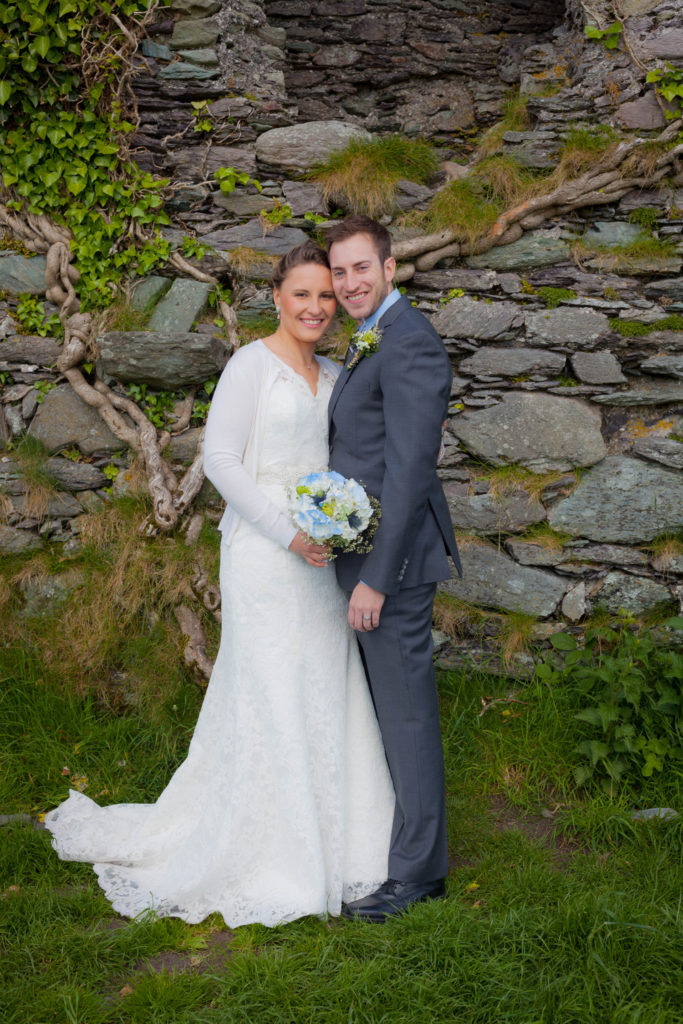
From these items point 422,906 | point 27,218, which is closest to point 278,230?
point 27,218

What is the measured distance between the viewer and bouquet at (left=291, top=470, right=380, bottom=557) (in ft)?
9.30

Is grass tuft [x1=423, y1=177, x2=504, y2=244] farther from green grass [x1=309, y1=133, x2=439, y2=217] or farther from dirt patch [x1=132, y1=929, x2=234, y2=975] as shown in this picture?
dirt patch [x1=132, y1=929, x2=234, y2=975]

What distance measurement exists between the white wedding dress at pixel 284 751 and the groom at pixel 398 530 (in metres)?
0.10

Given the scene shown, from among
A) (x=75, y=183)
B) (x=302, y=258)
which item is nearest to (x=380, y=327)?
(x=302, y=258)

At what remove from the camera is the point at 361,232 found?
9.89ft

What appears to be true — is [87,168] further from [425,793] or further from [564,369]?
[425,793]

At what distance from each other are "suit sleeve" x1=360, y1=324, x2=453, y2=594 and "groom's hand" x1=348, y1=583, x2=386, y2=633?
36 millimetres

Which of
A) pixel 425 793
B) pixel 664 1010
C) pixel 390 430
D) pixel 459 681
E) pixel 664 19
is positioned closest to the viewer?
pixel 664 1010

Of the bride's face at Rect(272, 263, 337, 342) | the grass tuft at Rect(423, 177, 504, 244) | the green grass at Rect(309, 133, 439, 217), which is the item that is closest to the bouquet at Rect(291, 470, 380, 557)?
the bride's face at Rect(272, 263, 337, 342)

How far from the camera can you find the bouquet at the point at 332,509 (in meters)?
2.83

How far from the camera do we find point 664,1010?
2525 millimetres

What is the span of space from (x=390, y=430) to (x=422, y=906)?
5.72 ft

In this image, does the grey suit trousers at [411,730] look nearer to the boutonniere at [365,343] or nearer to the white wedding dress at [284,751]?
the white wedding dress at [284,751]

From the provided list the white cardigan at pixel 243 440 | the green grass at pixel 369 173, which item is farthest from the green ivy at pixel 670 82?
the white cardigan at pixel 243 440
